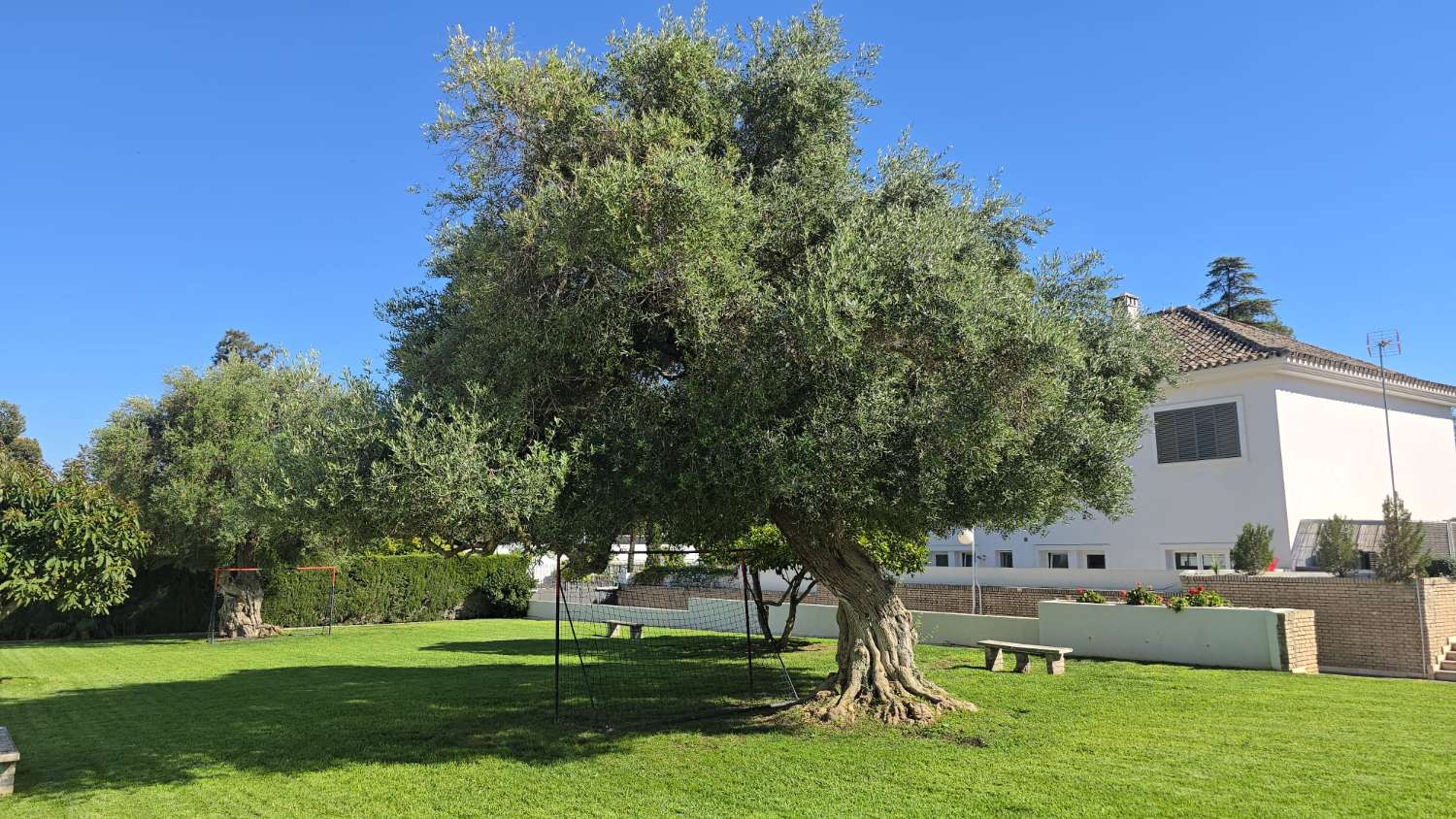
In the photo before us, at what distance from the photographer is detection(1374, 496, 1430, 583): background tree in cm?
1422

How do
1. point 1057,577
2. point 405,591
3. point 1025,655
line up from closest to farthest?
point 1025,655 < point 1057,577 < point 405,591

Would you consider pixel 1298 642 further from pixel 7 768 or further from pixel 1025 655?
pixel 7 768

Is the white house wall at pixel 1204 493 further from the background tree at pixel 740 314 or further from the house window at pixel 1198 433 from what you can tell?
the background tree at pixel 740 314

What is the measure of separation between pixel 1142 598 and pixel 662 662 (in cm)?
952

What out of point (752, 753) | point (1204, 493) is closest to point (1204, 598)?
point (1204, 493)

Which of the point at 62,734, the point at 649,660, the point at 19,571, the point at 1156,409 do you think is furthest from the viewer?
the point at 1156,409

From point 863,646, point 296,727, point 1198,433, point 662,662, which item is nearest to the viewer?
point 863,646

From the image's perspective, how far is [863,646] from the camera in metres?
11.5

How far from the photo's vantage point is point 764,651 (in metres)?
19.2

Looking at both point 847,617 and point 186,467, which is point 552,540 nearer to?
point 847,617

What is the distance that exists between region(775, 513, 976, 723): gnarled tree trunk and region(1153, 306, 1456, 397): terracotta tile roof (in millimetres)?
11158

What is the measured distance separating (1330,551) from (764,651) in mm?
11209

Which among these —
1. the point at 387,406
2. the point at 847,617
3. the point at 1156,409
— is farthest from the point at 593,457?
the point at 1156,409

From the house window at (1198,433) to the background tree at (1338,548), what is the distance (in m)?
2.79
